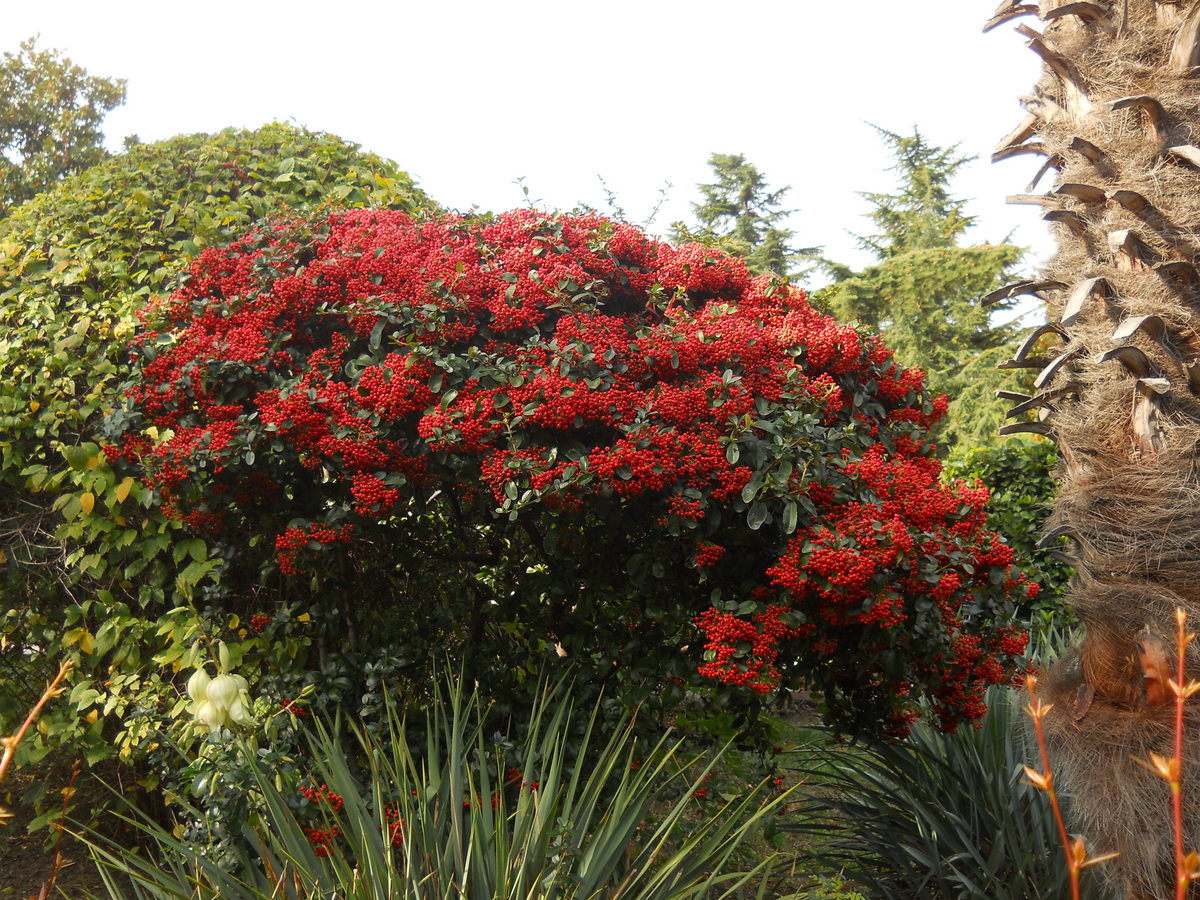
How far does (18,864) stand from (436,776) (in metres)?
2.99

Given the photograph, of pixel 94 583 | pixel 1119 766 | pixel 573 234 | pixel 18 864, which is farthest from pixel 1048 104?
pixel 18 864

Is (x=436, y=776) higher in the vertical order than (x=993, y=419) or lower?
lower

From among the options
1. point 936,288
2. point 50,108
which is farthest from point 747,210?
point 50,108

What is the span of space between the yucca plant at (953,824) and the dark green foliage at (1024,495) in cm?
247

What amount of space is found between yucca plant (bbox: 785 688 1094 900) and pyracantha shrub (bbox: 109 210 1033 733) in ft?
2.76

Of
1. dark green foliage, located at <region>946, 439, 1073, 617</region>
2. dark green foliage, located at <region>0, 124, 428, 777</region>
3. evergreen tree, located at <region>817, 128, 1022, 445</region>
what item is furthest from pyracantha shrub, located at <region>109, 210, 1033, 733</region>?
evergreen tree, located at <region>817, 128, 1022, 445</region>

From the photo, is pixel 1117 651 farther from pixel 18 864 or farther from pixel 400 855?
pixel 18 864

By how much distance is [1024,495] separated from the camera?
23.1ft

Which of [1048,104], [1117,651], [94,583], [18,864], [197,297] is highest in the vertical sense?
[1048,104]

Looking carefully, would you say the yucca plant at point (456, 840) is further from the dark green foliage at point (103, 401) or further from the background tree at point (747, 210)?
the background tree at point (747, 210)

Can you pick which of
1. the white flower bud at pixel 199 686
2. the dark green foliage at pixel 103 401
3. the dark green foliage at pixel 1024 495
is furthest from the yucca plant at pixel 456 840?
the dark green foliage at pixel 1024 495

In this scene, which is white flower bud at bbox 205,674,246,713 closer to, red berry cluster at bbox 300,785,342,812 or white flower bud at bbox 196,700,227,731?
white flower bud at bbox 196,700,227,731

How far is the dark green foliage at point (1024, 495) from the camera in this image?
669cm

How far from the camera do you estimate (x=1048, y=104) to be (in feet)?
12.7
